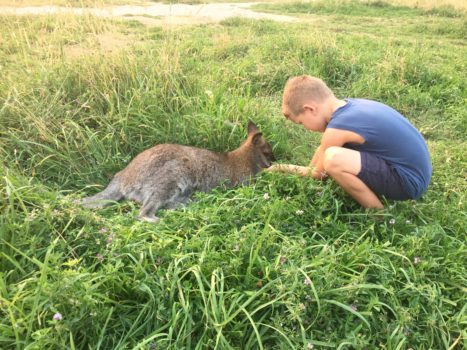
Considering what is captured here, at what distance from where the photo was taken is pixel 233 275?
95.6 inches

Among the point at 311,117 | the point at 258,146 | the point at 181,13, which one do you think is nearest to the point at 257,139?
the point at 258,146

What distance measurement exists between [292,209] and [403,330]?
1172 mm

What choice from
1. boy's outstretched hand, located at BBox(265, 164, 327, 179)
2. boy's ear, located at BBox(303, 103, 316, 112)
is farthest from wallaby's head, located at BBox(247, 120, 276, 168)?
boy's ear, located at BBox(303, 103, 316, 112)

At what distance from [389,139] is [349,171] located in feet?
1.43

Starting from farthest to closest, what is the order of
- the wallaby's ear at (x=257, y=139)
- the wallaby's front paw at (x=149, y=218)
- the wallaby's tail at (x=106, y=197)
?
the wallaby's ear at (x=257, y=139), the wallaby's tail at (x=106, y=197), the wallaby's front paw at (x=149, y=218)

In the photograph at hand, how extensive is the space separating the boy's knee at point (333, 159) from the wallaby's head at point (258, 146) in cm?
111

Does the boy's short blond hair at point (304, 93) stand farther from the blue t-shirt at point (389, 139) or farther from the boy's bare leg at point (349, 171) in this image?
the boy's bare leg at point (349, 171)

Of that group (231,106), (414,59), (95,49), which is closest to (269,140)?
(231,106)

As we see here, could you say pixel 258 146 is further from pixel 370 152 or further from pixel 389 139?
pixel 389 139

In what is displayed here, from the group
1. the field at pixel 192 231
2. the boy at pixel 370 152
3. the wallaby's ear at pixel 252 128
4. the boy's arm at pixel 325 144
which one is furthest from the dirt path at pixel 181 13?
the boy at pixel 370 152

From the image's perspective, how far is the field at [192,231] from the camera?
2201 mm

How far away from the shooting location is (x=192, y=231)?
116 inches

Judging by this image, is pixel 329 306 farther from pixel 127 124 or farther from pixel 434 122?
pixel 434 122

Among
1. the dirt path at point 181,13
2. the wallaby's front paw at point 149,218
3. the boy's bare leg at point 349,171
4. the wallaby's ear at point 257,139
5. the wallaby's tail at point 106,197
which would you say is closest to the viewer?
the boy's bare leg at point 349,171
